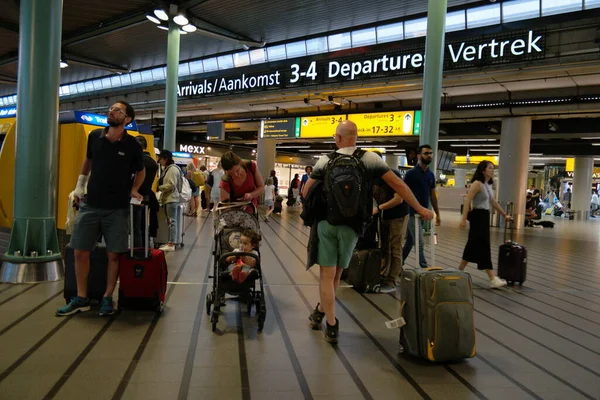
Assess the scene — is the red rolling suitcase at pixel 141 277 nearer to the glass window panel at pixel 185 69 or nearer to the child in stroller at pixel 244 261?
the child in stroller at pixel 244 261

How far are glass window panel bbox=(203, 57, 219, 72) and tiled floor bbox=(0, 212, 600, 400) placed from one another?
17347 mm

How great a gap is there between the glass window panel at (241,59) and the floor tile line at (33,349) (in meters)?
17.3

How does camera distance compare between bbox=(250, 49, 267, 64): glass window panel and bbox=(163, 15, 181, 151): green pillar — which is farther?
bbox=(250, 49, 267, 64): glass window panel

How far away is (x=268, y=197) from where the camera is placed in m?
15.4

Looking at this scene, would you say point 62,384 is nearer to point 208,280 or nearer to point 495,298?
point 208,280

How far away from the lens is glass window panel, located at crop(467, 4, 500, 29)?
1356 cm

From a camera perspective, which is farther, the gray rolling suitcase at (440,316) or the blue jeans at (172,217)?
the blue jeans at (172,217)

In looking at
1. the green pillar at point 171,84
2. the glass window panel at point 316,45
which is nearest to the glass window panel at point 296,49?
the glass window panel at point 316,45

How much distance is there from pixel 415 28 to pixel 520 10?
3180mm

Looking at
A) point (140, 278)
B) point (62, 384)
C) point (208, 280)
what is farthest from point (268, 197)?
point (62, 384)

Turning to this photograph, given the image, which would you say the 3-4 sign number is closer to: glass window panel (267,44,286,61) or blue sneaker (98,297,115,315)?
glass window panel (267,44,286,61)

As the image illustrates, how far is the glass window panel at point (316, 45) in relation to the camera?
17281 millimetres

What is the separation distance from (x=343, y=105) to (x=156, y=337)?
1389 cm

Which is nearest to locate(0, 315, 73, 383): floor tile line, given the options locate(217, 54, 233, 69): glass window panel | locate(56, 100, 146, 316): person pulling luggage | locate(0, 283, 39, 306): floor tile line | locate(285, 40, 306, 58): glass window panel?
locate(56, 100, 146, 316): person pulling luggage
